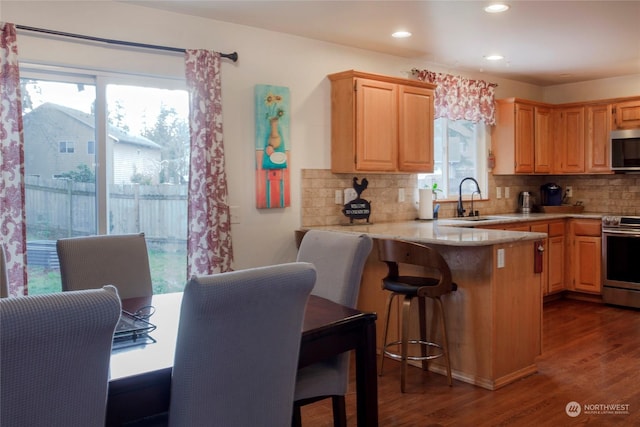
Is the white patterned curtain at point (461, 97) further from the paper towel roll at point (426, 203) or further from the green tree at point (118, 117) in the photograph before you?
the green tree at point (118, 117)

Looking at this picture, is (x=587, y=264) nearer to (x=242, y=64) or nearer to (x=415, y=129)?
(x=415, y=129)

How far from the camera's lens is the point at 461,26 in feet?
12.9

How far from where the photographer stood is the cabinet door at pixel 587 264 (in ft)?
17.9

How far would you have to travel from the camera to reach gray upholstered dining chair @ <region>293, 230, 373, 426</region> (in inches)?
79.9

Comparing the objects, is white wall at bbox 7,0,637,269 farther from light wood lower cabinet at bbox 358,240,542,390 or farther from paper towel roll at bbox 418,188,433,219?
light wood lower cabinet at bbox 358,240,542,390

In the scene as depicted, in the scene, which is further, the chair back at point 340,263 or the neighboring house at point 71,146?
the neighboring house at point 71,146

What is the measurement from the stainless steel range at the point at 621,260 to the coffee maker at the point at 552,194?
0.97 m

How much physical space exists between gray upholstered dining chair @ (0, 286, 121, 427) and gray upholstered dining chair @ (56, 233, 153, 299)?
1353mm

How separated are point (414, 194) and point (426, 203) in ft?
0.59

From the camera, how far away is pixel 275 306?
1.39 metres

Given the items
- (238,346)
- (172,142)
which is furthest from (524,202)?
(238,346)

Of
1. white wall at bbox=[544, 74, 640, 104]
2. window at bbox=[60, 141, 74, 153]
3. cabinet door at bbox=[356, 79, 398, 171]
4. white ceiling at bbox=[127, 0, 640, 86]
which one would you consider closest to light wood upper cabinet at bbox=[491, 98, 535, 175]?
white ceiling at bbox=[127, 0, 640, 86]

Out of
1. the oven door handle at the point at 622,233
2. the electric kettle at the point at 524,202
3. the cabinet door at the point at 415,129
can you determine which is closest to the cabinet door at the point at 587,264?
the oven door handle at the point at 622,233

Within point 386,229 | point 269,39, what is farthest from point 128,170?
point 386,229
